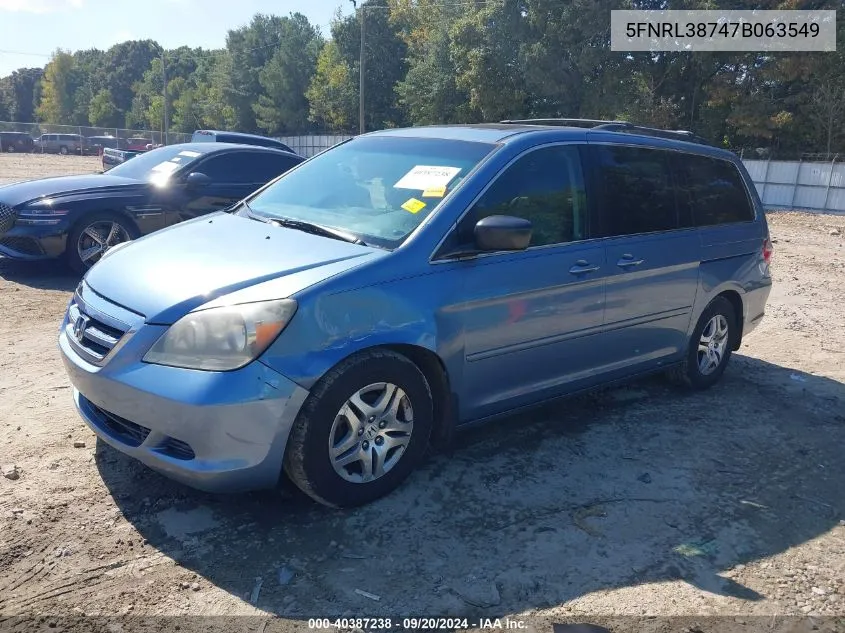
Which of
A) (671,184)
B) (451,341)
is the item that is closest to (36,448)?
(451,341)

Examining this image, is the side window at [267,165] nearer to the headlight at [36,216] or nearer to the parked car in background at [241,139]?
the parked car in background at [241,139]

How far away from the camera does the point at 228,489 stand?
309 centimetres

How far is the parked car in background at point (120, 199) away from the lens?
7.73m

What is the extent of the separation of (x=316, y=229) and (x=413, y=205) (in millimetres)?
548

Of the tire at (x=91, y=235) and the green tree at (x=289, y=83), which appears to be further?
the green tree at (x=289, y=83)

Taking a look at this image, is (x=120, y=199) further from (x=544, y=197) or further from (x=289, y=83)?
(x=289, y=83)

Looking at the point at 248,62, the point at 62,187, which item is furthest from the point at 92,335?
the point at 248,62

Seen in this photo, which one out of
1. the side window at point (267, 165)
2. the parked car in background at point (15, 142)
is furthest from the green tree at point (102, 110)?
the side window at point (267, 165)

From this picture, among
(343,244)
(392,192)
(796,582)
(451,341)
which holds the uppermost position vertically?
(392,192)

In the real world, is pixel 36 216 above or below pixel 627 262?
below

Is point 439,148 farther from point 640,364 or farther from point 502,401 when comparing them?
point 640,364

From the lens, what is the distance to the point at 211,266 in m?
3.44

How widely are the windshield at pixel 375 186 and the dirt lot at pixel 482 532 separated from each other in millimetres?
1394

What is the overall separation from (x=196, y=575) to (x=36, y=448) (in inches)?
62.9
